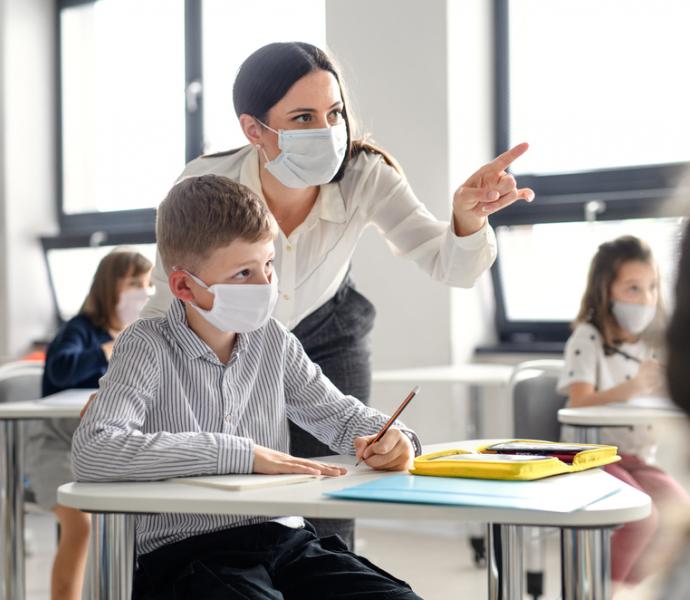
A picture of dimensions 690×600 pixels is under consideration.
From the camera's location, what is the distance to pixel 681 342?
0.59 meters

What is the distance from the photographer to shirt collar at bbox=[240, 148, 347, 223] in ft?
6.59

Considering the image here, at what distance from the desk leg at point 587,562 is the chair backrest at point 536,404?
5.44 ft

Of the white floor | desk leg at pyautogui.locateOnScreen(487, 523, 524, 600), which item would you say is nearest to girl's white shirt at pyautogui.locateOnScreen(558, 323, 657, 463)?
the white floor

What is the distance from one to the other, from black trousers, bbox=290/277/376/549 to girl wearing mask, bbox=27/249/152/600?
43.1 inches

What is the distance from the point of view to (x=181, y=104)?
207 inches

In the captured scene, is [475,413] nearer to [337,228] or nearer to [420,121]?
[420,121]

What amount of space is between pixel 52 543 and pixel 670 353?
4.10 m

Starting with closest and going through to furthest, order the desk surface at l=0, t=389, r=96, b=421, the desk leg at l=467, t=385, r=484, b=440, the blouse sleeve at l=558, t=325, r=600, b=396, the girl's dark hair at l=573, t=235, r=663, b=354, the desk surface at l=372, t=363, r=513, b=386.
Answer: the desk surface at l=0, t=389, r=96, b=421 < the blouse sleeve at l=558, t=325, r=600, b=396 < the girl's dark hair at l=573, t=235, r=663, b=354 < the desk surface at l=372, t=363, r=513, b=386 < the desk leg at l=467, t=385, r=484, b=440

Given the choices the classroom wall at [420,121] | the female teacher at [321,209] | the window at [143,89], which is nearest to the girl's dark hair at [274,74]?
the female teacher at [321,209]

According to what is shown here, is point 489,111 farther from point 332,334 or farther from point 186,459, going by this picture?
point 186,459

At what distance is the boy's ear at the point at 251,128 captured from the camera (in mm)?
1998

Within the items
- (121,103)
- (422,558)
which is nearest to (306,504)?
(422,558)

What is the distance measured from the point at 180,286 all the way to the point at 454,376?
2022 mm

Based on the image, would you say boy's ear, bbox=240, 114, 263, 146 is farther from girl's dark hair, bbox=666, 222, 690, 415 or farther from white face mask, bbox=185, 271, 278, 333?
girl's dark hair, bbox=666, 222, 690, 415
